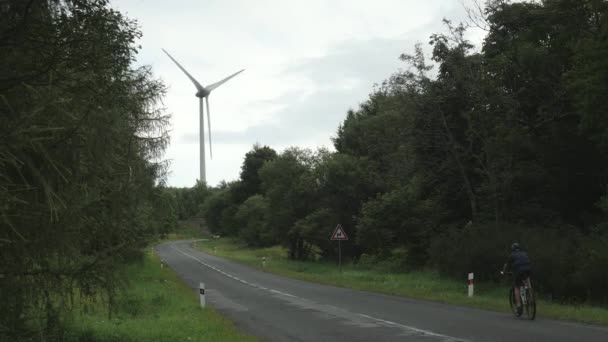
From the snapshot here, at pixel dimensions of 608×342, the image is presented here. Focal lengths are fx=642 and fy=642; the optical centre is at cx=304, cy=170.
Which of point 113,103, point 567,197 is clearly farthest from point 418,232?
point 113,103

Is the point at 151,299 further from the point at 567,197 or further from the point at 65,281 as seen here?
the point at 567,197

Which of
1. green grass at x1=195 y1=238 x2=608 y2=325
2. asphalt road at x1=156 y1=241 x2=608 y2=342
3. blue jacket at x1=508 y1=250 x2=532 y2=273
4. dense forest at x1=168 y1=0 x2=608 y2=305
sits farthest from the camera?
dense forest at x1=168 y1=0 x2=608 y2=305

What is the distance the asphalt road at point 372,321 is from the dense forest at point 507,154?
198 inches

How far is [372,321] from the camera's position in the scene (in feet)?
46.0

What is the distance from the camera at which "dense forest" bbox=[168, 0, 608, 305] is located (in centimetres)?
2194

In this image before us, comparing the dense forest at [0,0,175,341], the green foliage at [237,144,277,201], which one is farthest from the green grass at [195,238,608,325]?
the green foliage at [237,144,277,201]

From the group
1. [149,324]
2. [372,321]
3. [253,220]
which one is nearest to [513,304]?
[372,321]

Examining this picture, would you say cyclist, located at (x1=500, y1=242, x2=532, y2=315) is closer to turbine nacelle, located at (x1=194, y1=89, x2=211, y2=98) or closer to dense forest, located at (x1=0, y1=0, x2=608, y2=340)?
dense forest, located at (x1=0, y1=0, x2=608, y2=340)

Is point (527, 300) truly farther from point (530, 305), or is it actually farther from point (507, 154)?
point (507, 154)

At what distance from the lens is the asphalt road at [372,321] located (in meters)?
11.5

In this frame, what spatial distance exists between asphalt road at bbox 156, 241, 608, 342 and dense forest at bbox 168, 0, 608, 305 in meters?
5.02

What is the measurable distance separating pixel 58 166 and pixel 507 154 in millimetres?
24524

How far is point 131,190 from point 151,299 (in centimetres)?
1056

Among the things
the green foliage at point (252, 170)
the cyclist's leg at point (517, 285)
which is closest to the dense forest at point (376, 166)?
the cyclist's leg at point (517, 285)
